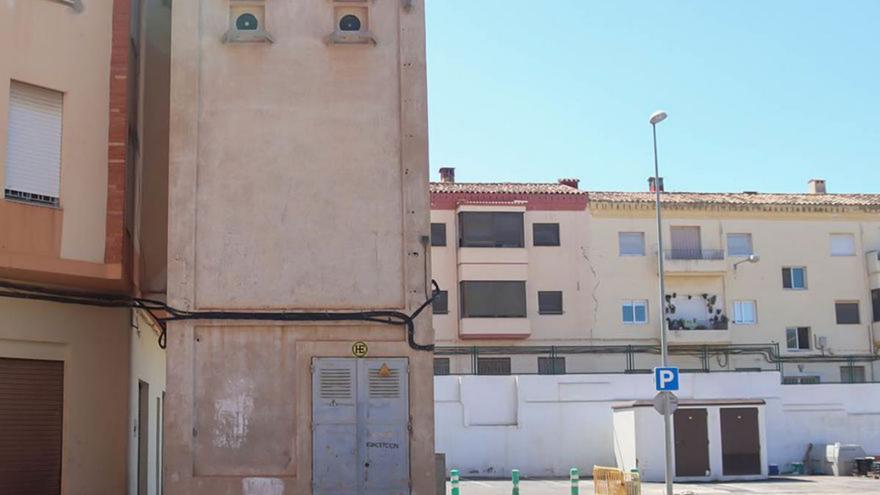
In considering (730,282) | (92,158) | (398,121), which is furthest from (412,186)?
(730,282)

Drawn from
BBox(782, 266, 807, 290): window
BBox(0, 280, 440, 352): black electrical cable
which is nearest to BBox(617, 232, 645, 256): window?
BBox(782, 266, 807, 290): window

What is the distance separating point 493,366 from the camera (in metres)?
45.5

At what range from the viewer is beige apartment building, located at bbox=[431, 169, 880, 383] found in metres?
45.7

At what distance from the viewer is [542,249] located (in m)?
46.8

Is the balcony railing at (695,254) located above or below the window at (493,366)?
above

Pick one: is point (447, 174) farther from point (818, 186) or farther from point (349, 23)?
point (349, 23)

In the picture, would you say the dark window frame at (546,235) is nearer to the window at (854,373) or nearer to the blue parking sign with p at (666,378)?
the window at (854,373)

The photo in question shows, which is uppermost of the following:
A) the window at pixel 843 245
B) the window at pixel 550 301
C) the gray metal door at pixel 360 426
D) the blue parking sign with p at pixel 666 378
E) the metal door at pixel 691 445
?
the window at pixel 843 245

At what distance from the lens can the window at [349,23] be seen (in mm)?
14055

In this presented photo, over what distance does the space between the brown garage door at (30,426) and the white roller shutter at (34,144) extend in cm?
222

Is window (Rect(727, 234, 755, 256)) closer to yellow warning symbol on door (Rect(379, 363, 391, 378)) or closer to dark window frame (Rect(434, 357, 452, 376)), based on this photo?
dark window frame (Rect(434, 357, 452, 376))

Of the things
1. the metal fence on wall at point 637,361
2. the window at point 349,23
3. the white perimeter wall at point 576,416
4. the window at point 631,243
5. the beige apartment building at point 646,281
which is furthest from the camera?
the window at point 631,243

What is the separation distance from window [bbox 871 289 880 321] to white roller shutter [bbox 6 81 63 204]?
142 ft

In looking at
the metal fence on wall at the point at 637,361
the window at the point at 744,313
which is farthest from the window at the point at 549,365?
the window at the point at 744,313
